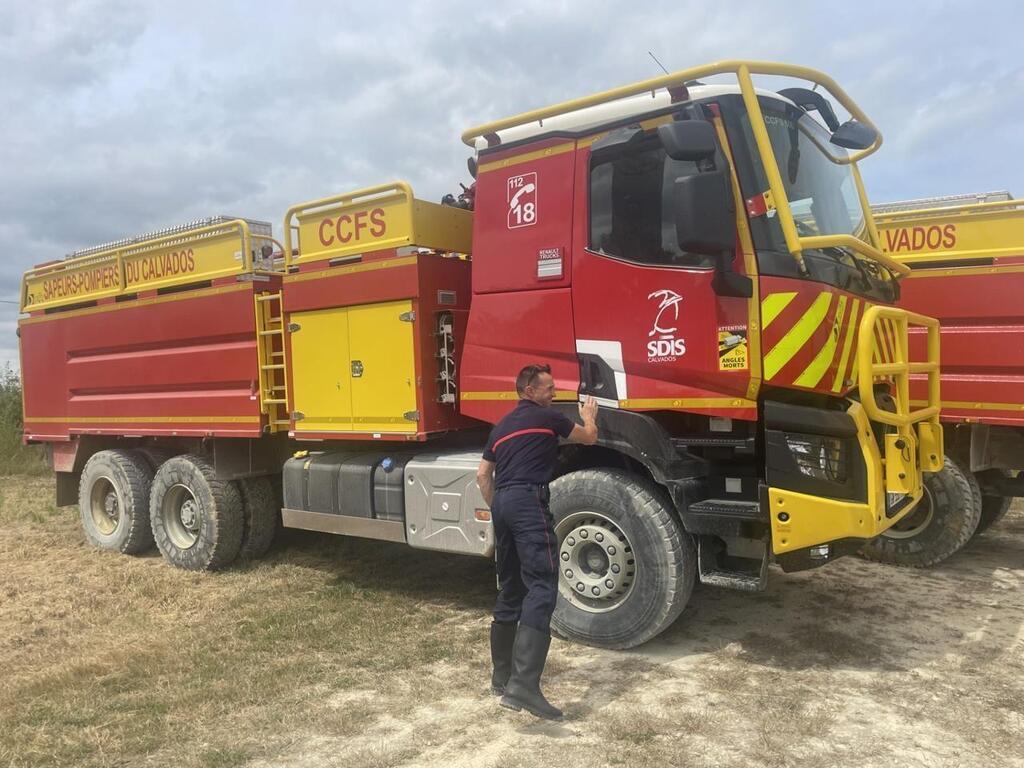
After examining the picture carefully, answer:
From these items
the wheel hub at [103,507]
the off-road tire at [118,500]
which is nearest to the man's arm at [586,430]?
the off-road tire at [118,500]

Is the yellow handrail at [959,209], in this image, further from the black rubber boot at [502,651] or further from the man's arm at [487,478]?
the black rubber boot at [502,651]

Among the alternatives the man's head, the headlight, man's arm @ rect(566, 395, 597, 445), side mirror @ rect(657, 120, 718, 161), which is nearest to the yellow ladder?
the man's head

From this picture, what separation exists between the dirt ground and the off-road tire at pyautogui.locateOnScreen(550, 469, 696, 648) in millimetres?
154

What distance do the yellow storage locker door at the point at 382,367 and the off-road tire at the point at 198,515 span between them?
185 cm

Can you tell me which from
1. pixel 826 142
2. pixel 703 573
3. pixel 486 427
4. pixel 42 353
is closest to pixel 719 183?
pixel 826 142

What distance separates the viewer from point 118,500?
7.63 meters

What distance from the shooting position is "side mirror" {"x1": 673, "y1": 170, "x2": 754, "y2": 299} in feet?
12.5

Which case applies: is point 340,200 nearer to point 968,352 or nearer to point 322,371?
point 322,371

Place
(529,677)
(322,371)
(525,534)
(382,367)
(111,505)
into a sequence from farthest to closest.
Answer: (111,505) → (322,371) → (382,367) → (525,534) → (529,677)

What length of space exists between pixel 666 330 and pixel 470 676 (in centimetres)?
210

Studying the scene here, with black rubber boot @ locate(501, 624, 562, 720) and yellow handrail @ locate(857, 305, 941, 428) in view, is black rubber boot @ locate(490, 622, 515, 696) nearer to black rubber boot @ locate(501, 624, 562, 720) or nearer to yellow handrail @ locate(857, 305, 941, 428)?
black rubber boot @ locate(501, 624, 562, 720)

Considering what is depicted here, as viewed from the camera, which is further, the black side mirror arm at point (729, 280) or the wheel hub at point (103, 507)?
the wheel hub at point (103, 507)

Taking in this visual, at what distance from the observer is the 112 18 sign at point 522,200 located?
15.9 feet

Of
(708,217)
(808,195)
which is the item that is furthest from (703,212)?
(808,195)
